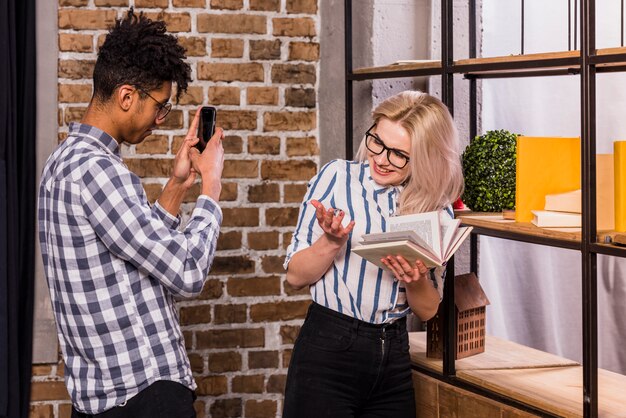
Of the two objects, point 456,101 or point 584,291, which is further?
point 456,101

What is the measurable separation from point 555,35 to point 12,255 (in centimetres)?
208

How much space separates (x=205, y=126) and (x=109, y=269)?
0.48m

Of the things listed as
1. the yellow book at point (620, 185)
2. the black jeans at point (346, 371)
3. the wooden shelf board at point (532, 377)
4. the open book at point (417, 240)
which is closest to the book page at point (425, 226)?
the open book at point (417, 240)

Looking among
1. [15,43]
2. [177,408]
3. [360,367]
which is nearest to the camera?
[177,408]

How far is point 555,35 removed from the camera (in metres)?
3.15

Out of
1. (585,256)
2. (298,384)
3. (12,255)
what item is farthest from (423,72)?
(12,255)

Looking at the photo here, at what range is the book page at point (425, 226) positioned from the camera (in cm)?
208

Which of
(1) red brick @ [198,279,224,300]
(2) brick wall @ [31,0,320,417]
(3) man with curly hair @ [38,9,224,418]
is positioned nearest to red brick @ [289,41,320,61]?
(2) brick wall @ [31,0,320,417]

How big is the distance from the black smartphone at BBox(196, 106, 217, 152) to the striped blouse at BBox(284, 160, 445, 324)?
12.9 inches

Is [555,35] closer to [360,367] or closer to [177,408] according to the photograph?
[360,367]

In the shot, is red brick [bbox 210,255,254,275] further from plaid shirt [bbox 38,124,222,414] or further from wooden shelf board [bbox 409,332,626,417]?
plaid shirt [bbox 38,124,222,414]

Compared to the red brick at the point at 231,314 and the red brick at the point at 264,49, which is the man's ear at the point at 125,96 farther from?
the red brick at the point at 231,314

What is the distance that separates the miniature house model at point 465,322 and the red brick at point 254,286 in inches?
26.6

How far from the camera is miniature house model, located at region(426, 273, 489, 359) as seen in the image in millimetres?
2596
